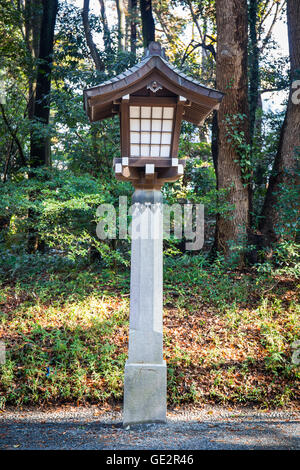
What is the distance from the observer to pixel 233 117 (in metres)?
7.72

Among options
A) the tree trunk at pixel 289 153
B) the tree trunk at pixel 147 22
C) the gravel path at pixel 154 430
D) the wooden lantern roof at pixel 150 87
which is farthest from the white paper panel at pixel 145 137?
the tree trunk at pixel 147 22

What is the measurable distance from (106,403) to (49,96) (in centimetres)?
669

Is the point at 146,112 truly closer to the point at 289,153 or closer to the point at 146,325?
the point at 146,325

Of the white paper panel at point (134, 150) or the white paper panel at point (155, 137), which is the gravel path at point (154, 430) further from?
the white paper panel at point (155, 137)

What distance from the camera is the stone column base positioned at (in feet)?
13.0

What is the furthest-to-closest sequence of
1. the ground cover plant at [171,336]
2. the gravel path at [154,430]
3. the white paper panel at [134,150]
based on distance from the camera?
the ground cover plant at [171,336]
the white paper panel at [134,150]
the gravel path at [154,430]

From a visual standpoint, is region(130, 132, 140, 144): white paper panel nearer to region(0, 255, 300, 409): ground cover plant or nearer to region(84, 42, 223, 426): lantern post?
region(84, 42, 223, 426): lantern post

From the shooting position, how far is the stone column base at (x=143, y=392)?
3.95m

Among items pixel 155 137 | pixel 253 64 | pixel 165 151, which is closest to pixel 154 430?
pixel 165 151

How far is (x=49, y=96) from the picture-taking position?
8.56 meters

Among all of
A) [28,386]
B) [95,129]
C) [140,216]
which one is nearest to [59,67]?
[95,129]

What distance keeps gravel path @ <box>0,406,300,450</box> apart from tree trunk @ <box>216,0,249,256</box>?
12.6 feet

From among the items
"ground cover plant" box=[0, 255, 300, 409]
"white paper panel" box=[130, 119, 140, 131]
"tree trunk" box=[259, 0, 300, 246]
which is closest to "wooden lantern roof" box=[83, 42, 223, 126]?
"white paper panel" box=[130, 119, 140, 131]
